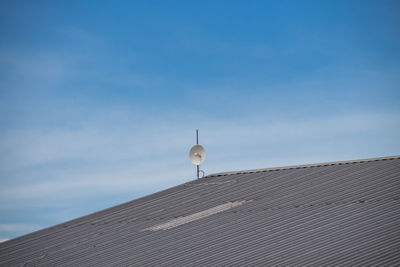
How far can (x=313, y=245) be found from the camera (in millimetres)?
14844

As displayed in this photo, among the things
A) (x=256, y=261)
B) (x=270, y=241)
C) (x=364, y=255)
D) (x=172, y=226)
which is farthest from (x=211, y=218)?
(x=364, y=255)

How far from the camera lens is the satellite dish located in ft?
97.2

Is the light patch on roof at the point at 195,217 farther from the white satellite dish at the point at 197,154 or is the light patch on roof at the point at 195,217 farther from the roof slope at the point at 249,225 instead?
the white satellite dish at the point at 197,154

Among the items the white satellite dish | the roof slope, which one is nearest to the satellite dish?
the white satellite dish

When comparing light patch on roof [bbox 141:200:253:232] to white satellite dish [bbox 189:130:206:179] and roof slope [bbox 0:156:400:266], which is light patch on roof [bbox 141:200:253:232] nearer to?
roof slope [bbox 0:156:400:266]

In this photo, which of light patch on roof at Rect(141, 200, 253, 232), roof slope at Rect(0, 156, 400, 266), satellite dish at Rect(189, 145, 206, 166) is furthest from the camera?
satellite dish at Rect(189, 145, 206, 166)

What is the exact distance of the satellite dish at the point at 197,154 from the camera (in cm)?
2962

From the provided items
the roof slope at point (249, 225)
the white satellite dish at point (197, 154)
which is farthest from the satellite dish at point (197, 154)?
the roof slope at point (249, 225)

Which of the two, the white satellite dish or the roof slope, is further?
the white satellite dish

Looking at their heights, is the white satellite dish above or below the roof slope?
above

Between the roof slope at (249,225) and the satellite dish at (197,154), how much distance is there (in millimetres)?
1919

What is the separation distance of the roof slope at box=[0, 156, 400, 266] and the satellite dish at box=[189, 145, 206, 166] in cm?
192

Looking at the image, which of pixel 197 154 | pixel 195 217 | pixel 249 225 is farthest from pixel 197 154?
pixel 249 225

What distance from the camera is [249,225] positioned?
59.9 feet
